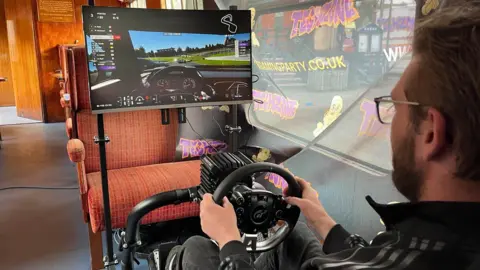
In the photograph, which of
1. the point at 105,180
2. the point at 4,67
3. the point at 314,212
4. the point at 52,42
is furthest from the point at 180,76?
the point at 4,67

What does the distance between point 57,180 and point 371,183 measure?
345 centimetres

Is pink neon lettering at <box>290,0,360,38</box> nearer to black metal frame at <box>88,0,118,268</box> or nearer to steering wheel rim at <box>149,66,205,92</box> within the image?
steering wheel rim at <box>149,66,205,92</box>

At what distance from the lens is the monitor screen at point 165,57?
186 cm

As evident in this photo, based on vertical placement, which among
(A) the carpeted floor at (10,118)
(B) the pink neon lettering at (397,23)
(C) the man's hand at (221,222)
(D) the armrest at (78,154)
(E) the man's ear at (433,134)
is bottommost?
(A) the carpeted floor at (10,118)

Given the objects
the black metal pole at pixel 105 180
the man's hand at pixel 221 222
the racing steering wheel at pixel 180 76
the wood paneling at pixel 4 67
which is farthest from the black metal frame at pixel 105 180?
the wood paneling at pixel 4 67

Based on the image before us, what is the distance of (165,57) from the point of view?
2049 mm

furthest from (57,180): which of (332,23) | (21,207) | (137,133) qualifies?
(332,23)

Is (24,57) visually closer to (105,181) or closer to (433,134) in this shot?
(105,181)

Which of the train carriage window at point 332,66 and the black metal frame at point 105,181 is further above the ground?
the train carriage window at point 332,66

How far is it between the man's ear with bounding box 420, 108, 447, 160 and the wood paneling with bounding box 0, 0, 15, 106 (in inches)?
419

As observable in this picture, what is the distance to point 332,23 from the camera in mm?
2025

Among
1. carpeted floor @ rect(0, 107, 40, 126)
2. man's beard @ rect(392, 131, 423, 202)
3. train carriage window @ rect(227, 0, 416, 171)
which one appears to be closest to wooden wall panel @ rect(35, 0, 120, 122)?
carpeted floor @ rect(0, 107, 40, 126)

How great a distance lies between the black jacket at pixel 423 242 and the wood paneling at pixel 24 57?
7445mm

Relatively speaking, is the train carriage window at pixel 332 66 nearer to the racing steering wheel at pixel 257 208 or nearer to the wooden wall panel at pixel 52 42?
the racing steering wheel at pixel 257 208
